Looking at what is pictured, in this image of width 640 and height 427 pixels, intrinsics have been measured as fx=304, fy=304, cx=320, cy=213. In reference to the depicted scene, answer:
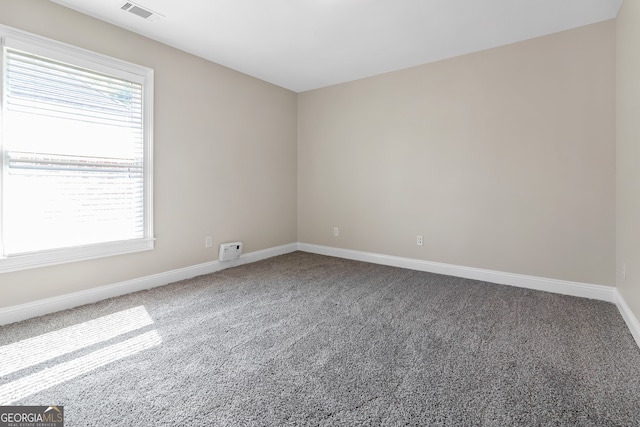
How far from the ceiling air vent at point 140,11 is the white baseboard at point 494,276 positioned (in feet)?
11.2

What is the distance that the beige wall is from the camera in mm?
2059

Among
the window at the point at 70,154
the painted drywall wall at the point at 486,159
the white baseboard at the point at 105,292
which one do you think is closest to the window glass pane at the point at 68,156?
the window at the point at 70,154

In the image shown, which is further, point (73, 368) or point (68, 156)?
point (68, 156)

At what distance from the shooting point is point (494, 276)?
130 inches

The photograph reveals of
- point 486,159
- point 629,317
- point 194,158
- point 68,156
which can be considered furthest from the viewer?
point 194,158

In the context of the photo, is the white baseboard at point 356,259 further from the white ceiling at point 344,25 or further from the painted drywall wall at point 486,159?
the white ceiling at point 344,25

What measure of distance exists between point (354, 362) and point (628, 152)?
8.36ft

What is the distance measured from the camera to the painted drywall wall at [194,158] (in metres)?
2.48

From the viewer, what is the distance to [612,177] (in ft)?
8.84

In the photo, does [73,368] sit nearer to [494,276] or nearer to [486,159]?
[494,276]

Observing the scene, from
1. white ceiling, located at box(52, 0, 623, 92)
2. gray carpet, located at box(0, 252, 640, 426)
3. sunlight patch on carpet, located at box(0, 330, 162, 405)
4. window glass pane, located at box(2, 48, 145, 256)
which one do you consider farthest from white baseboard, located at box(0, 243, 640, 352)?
white ceiling, located at box(52, 0, 623, 92)

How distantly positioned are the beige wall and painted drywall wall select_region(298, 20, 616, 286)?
16 cm

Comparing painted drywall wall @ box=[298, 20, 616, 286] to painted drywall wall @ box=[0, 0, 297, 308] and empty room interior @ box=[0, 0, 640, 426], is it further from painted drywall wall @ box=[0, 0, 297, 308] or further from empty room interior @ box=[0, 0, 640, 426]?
painted drywall wall @ box=[0, 0, 297, 308]

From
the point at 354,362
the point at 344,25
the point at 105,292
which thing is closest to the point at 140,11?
the point at 344,25
